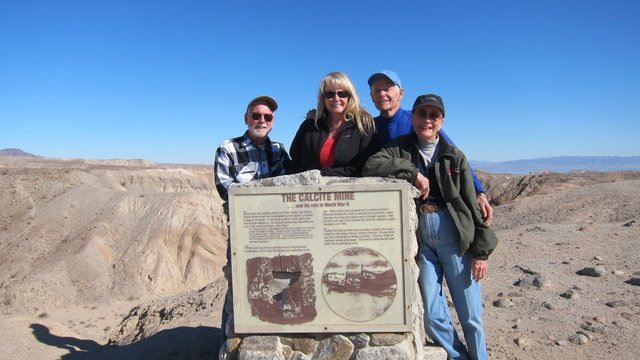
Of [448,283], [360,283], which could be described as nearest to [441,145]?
[448,283]

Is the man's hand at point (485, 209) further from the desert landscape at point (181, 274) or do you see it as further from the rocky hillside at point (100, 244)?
the rocky hillside at point (100, 244)

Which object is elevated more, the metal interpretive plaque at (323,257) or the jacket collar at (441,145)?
the jacket collar at (441,145)

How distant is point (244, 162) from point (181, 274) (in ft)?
42.0

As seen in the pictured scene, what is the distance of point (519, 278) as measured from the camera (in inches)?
319

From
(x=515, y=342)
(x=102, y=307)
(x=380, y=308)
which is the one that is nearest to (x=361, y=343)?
(x=380, y=308)

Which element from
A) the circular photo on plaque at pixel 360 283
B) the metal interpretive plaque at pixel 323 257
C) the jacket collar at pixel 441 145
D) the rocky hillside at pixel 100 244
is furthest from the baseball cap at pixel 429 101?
the rocky hillside at pixel 100 244

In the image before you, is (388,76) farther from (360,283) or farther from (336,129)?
(360,283)

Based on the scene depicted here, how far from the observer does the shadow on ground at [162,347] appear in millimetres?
6276

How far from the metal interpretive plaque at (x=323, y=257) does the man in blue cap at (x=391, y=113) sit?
27.8 inches

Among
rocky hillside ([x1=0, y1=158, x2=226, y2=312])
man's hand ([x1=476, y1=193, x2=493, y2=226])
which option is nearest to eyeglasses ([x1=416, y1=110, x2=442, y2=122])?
man's hand ([x1=476, y1=193, x2=493, y2=226])

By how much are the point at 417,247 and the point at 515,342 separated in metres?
2.45

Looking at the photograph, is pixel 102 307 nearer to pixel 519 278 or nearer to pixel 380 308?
pixel 519 278

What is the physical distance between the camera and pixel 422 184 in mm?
4027

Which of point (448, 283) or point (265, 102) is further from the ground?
point (265, 102)
